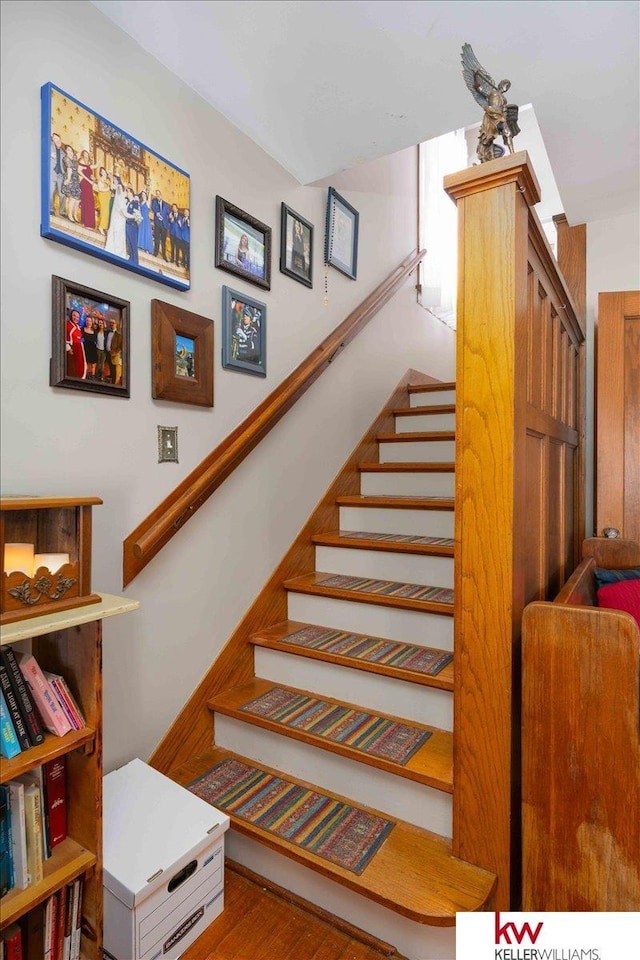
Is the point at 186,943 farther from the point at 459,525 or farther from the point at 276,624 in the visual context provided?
the point at 459,525

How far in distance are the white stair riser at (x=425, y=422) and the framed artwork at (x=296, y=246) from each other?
1026mm

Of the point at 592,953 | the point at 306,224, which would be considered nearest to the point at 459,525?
the point at 592,953

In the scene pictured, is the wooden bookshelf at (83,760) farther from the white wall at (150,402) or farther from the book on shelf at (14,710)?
the white wall at (150,402)

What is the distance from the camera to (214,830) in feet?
4.12

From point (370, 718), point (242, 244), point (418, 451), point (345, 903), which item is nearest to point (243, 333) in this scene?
point (242, 244)

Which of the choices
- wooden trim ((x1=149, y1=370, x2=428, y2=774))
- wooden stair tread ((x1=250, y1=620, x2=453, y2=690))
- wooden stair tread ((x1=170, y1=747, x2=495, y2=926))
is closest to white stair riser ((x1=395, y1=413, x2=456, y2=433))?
wooden trim ((x1=149, y1=370, x2=428, y2=774))

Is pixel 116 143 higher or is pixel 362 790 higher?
pixel 116 143

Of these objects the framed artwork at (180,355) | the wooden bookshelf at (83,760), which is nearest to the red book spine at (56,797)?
the wooden bookshelf at (83,760)

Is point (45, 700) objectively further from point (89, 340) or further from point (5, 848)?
point (89, 340)

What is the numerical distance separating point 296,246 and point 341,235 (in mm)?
430

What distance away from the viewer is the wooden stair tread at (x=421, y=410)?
2.76 metres

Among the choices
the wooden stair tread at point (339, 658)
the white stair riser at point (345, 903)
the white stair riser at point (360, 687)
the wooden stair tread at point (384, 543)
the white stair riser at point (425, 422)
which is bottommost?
the white stair riser at point (345, 903)

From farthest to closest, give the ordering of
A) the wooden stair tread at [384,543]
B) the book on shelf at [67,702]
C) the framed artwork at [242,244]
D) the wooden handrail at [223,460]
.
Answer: the wooden stair tread at [384,543] → the framed artwork at [242,244] → the wooden handrail at [223,460] → the book on shelf at [67,702]

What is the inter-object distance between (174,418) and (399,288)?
6.55 ft
